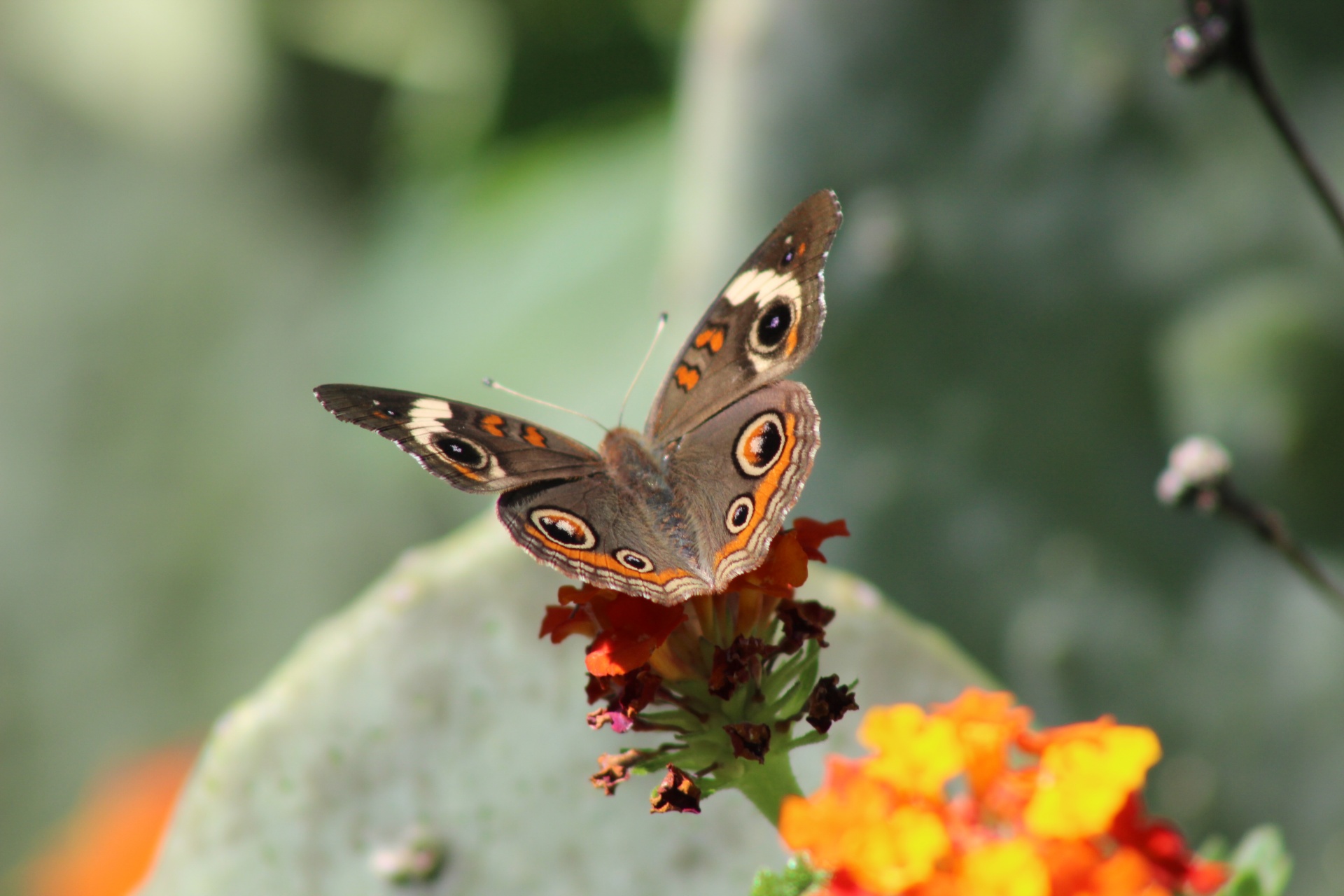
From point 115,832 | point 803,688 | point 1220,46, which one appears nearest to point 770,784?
point 803,688

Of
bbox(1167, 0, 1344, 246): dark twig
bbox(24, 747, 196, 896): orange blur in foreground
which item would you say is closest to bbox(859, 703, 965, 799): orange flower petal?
bbox(1167, 0, 1344, 246): dark twig

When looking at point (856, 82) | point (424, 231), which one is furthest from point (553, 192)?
point (856, 82)

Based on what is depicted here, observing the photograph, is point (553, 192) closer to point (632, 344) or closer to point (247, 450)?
point (632, 344)

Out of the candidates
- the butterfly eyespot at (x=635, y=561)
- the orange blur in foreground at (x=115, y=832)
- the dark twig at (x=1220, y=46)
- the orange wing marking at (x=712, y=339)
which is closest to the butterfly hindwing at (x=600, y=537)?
the butterfly eyespot at (x=635, y=561)

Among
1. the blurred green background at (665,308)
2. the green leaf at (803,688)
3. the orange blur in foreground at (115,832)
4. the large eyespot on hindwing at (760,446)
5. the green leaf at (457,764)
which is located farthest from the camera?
the orange blur in foreground at (115,832)

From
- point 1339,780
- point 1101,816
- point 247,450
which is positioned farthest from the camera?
point 247,450

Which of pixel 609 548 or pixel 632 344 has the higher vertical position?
pixel 609 548

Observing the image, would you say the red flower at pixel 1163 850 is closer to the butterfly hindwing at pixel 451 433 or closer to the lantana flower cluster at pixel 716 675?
the lantana flower cluster at pixel 716 675

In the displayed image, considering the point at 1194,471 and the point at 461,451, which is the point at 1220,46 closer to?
the point at 1194,471
